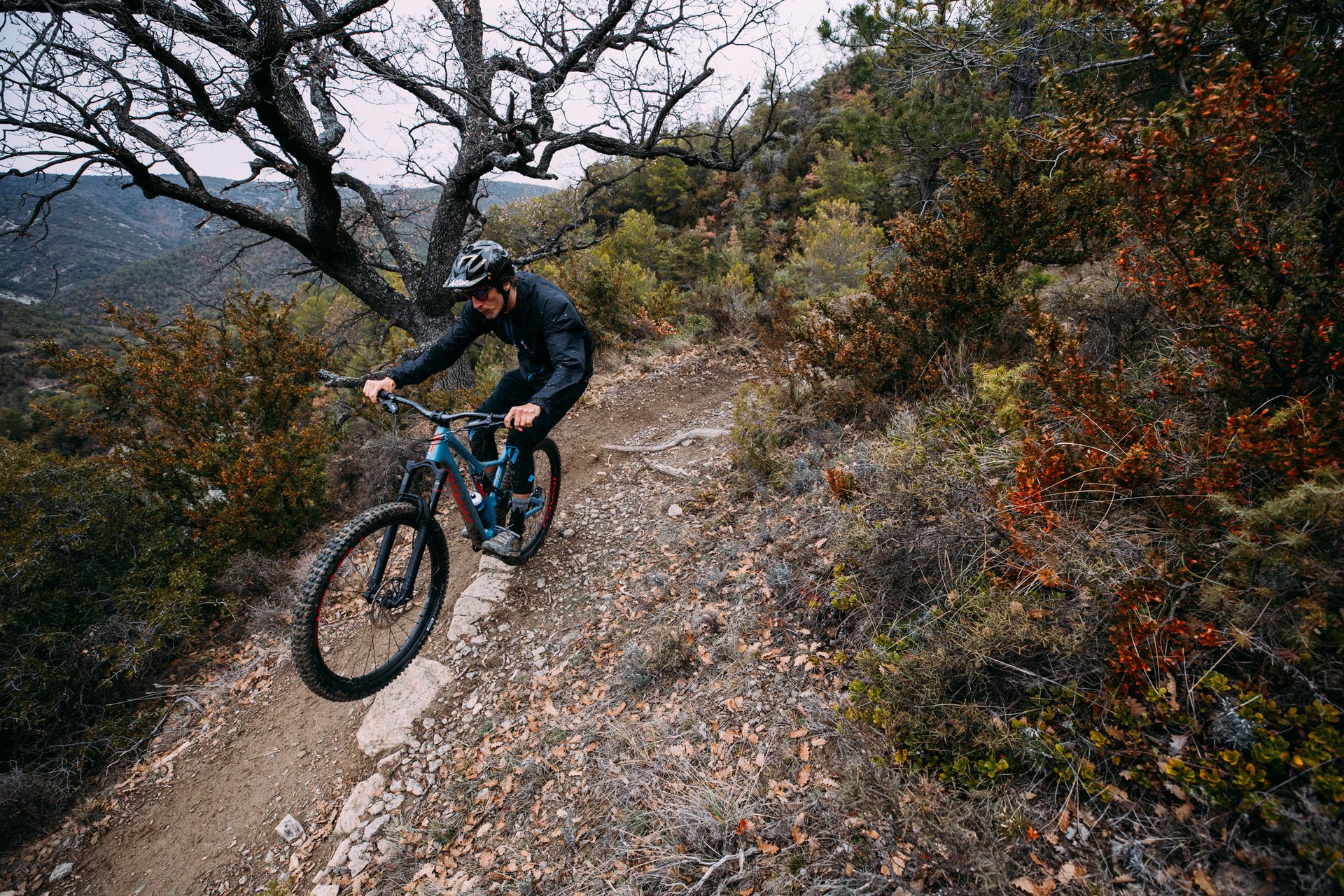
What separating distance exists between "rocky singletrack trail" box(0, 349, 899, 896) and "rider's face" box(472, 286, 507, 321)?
7.83 feet

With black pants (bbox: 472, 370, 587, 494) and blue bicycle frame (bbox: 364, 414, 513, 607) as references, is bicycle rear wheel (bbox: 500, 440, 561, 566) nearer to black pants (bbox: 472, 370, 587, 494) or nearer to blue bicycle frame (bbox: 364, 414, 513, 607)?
black pants (bbox: 472, 370, 587, 494)

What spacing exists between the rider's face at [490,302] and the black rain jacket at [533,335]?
3.7 inches

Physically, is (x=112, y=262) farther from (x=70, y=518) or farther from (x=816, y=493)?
(x=816, y=493)

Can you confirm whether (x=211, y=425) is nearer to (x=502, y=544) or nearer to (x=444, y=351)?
(x=444, y=351)

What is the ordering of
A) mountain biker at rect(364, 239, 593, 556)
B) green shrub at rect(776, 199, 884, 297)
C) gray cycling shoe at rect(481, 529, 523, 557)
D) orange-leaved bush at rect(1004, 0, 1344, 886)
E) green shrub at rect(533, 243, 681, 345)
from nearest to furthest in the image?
1. orange-leaved bush at rect(1004, 0, 1344, 886)
2. mountain biker at rect(364, 239, 593, 556)
3. gray cycling shoe at rect(481, 529, 523, 557)
4. green shrub at rect(776, 199, 884, 297)
5. green shrub at rect(533, 243, 681, 345)

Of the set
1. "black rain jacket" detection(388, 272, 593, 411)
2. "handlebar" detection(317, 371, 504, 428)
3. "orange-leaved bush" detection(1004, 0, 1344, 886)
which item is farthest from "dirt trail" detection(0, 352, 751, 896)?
"orange-leaved bush" detection(1004, 0, 1344, 886)

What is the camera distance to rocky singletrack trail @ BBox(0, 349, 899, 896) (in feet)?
7.84

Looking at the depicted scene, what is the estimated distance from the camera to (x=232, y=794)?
3.51 metres

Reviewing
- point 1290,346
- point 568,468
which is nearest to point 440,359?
point 568,468

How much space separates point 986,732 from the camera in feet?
6.68

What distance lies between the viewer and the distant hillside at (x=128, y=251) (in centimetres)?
667

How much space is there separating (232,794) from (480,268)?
4029 mm

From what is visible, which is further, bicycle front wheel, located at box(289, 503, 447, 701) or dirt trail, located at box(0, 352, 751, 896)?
dirt trail, located at box(0, 352, 751, 896)

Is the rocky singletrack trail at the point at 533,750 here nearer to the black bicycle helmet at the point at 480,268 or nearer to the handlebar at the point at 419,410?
the handlebar at the point at 419,410
